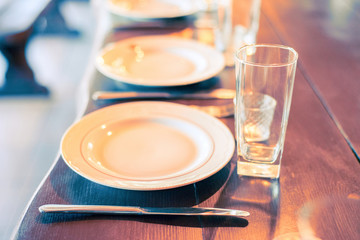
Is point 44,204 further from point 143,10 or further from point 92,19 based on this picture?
point 92,19

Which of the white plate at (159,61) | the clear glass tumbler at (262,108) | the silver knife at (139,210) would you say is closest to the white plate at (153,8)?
the white plate at (159,61)

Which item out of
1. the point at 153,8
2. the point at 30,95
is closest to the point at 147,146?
the point at 153,8

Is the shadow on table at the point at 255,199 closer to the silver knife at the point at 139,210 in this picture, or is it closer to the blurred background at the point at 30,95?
the silver knife at the point at 139,210

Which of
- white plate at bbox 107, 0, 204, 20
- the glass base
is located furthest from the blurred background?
the glass base

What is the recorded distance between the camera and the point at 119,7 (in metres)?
1.28

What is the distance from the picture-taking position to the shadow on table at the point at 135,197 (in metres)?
0.49

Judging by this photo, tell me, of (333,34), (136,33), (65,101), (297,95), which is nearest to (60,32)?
(65,101)

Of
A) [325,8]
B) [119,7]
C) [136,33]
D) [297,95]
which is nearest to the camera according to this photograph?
[297,95]

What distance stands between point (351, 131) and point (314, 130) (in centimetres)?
6

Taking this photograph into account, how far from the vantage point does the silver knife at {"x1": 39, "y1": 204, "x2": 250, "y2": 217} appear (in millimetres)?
490

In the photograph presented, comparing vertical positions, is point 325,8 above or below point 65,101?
above

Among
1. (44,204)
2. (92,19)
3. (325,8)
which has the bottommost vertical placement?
(92,19)

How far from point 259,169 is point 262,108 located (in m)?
0.09

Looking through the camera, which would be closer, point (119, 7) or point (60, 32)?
point (119, 7)
